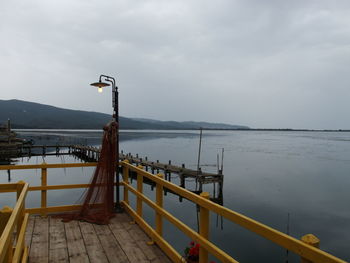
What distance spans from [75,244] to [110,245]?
64cm

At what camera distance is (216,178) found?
812 inches

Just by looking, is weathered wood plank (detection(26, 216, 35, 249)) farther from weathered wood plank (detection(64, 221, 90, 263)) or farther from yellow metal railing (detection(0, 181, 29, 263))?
yellow metal railing (detection(0, 181, 29, 263))

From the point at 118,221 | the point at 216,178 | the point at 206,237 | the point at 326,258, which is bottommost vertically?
the point at 216,178

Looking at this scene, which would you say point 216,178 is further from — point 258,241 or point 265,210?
point 258,241

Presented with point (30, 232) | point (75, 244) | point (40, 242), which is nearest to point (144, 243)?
point (75, 244)

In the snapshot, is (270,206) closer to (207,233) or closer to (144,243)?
(144,243)

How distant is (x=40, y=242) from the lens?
16.4ft

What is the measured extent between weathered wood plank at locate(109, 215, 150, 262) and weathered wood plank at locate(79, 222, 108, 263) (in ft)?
1.21

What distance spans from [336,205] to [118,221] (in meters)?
22.0

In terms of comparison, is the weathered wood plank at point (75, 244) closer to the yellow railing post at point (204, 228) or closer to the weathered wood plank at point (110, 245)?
the weathered wood plank at point (110, 245)

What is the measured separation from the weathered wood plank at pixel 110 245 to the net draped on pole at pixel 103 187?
0.66 metres

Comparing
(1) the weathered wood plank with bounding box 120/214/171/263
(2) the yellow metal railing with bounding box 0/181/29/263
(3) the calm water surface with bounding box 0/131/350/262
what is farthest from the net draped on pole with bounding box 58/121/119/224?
(3) the calm water surface with bounding box 0/131/350/262

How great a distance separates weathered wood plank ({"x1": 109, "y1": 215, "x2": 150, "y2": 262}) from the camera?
447cm

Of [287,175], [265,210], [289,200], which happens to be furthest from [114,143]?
[287,175]
